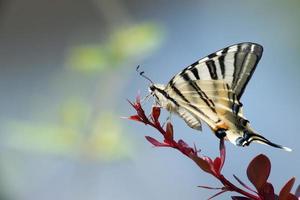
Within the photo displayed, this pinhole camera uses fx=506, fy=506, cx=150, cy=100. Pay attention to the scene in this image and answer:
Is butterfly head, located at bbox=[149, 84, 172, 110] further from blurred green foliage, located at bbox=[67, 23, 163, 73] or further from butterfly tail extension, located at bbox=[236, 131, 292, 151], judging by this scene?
blurred green foliage, located at bbox=[67, 23, 163, 73]

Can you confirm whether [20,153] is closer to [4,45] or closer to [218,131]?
[4,45]

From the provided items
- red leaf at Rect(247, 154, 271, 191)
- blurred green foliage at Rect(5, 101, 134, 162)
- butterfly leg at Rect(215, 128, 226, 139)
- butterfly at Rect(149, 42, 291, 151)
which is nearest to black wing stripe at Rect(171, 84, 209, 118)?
butterfly at Rect(149, 42, 291, 151)

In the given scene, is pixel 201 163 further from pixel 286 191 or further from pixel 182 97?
pixel 182 97

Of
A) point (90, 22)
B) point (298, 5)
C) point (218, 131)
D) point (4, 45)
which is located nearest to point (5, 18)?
point (4, 45)

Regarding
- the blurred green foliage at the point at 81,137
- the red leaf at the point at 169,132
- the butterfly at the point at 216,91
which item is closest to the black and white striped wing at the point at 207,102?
the butterfly at the point at 216,91

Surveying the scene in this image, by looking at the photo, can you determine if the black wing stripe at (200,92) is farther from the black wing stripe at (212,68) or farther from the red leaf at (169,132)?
the red leaf at (169,132)
